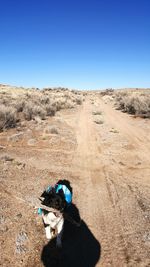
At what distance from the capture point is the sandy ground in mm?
4895

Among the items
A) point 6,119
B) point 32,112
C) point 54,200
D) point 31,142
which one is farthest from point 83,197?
point 32,112

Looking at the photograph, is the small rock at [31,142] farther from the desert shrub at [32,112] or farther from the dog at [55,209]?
the dog at [55,209]

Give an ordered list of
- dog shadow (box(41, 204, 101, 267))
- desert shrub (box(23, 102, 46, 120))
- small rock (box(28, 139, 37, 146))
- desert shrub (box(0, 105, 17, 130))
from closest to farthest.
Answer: dog shadow (box(41, 204, 101, 267)) → small rock (box(28, 139, 37, 146)) → desert shrub (box(0, 105, 17, 130)) → desert shrub (box(23, 102, 46, 120))

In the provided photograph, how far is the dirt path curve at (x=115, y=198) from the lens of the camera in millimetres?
5043

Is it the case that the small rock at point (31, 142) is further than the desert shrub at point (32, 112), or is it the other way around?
the desert shrub at point (32, 112)

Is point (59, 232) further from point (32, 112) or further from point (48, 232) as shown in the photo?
point (32, 112)

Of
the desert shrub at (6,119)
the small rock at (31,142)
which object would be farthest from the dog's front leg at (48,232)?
the desert shrub at (6,119)

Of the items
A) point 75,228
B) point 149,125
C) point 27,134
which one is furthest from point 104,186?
point 149,125

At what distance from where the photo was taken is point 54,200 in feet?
15.4

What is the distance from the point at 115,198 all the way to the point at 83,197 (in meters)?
0.98

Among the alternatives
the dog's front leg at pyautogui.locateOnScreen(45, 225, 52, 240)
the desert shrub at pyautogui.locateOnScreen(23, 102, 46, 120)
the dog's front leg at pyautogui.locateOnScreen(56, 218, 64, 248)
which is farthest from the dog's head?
the desert shrub at pyautogui.locateOnScreen(23, 102, 46, 120)

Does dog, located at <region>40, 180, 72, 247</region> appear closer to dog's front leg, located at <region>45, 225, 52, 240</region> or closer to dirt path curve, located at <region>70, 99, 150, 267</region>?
dog's front leg, located at <region>45, 225, 52, 240</region>

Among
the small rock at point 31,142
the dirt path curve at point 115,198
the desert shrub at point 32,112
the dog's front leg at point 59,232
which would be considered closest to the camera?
the dog's front leg at point 59,232

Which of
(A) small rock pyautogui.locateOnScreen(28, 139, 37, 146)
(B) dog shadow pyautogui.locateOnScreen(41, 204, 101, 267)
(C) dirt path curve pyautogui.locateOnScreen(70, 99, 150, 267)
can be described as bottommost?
(B) dog shadow pyautogui.locateOnScreen(41, 204, 101, 267)
